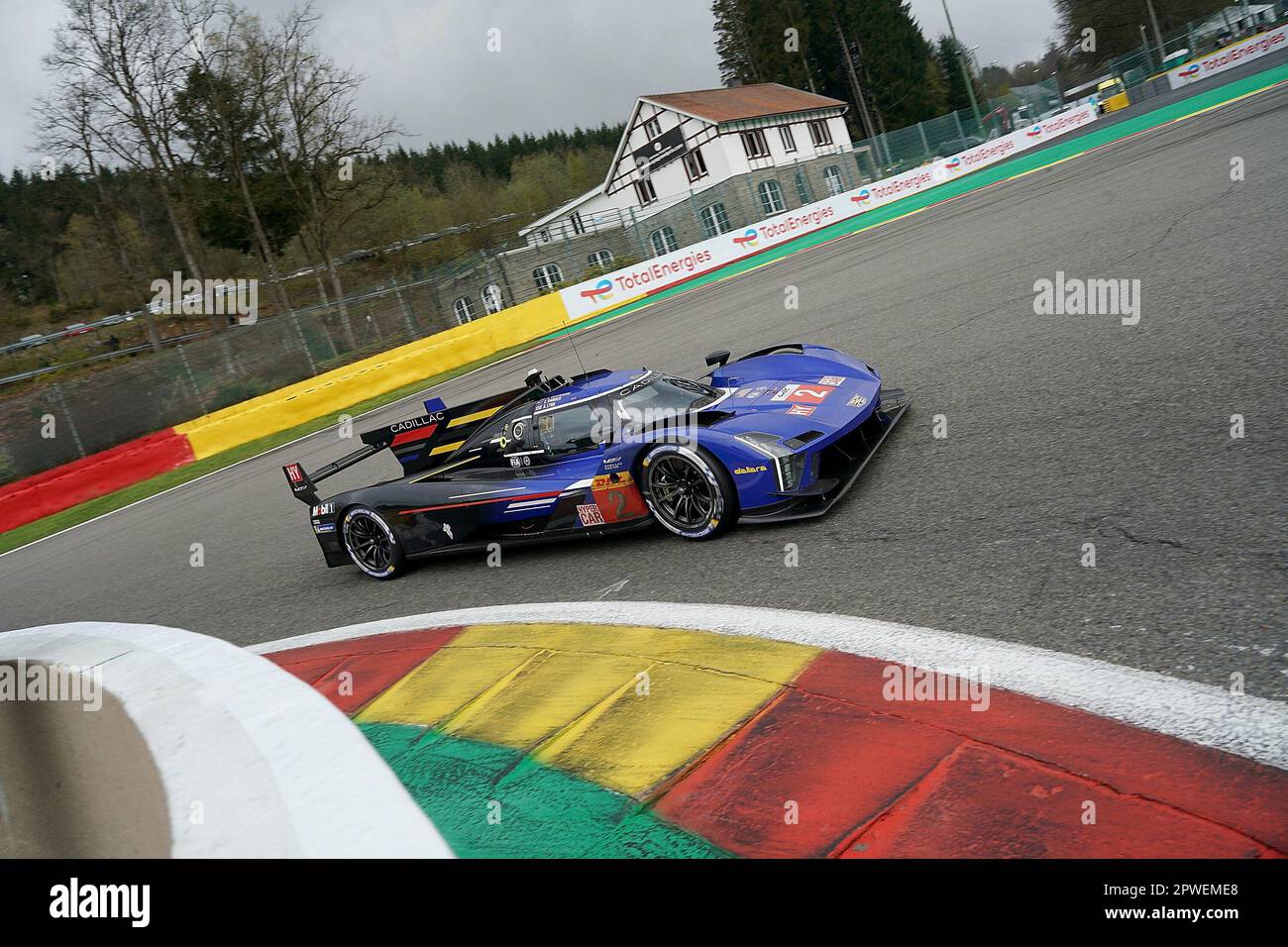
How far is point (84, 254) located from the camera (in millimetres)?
49188

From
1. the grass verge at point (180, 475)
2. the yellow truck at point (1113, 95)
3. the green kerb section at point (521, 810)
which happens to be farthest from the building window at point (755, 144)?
the green kerb section at point (521, 810)

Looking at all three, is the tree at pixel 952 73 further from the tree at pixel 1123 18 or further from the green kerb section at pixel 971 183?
the green kerb section at pixel 971 183

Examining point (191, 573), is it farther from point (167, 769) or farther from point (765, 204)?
point (765, 204)

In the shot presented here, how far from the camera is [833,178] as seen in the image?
5394 centimetres

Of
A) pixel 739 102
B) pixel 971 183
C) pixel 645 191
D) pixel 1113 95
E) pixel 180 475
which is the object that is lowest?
pixel 180 475

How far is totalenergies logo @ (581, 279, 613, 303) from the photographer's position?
85.6 ft

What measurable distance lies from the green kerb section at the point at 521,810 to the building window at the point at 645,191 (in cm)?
5127

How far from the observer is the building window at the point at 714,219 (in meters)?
38.3

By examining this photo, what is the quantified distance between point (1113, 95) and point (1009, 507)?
2238 inches

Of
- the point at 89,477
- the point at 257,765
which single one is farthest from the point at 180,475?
the point at 257,765

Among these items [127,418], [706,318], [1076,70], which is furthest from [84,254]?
[1076,70]

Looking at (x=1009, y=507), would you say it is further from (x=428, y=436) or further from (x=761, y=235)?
(x=761, y=235)

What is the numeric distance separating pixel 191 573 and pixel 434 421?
10.7 ft
